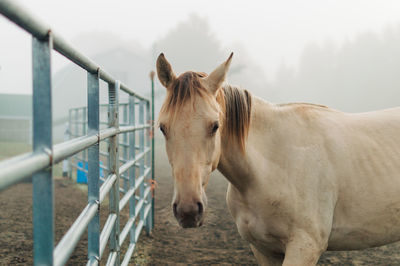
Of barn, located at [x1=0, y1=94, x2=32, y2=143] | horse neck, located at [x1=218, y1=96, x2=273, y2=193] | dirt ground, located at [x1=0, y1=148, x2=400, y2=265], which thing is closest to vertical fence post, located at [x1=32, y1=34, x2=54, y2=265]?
horse neck, located at [x1=218, y1=96, x2=273, y2=193]

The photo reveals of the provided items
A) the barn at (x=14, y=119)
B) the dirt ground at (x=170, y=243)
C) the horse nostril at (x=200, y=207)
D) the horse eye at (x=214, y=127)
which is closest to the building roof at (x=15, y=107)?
the barn at (x=14, y=119)

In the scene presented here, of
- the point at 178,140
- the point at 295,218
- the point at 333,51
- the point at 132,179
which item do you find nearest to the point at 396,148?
the point at 295,218

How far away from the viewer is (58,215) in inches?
183

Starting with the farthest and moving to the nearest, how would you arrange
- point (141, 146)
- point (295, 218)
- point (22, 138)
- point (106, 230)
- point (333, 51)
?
1. point (333, 51)
2. point (22, 138)
3. point (141, 146)
4. point (295, 218)
5. point (106, 230)

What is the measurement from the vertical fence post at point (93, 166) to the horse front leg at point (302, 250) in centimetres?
117

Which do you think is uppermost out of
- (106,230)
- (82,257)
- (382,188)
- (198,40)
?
(198,40)

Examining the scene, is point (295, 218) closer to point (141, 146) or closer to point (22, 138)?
point (141, 146)

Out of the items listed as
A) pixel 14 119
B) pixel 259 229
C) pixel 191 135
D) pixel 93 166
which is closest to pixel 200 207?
pixel 191 135

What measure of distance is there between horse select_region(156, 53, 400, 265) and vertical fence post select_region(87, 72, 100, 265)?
1.27 feet

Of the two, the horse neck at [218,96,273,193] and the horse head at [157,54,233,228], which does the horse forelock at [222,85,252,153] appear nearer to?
the horse neck at [218,96,273,193]

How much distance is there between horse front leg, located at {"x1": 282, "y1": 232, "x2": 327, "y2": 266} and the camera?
192 centimetres

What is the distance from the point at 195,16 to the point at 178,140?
43126mm

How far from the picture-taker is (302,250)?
1.93 meters

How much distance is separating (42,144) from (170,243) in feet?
10.7
